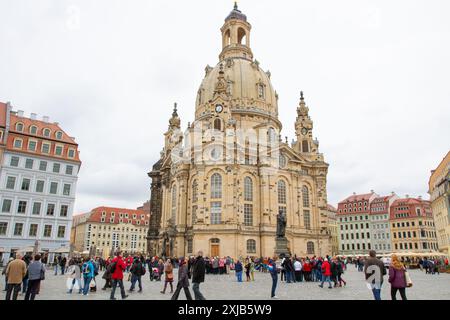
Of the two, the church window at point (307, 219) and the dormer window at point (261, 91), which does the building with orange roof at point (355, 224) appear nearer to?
the church window at point (307, 219)

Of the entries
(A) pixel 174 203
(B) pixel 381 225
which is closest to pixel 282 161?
(A) pixel 174 203

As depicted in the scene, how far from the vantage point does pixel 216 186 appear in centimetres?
4928

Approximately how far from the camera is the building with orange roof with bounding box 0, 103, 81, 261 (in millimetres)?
41406

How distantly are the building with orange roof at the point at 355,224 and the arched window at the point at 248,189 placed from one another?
46.7 meters

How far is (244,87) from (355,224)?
4780 centimetres

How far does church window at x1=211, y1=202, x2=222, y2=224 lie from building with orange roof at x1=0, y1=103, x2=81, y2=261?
18.5 m

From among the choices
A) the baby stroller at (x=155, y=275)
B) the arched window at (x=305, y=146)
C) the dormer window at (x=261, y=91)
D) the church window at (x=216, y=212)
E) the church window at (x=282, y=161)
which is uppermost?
the dormer window at (x=261, y=91)

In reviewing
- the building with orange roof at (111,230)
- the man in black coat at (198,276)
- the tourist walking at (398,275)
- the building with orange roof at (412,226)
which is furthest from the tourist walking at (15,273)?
the building with orange roof at (412,226)

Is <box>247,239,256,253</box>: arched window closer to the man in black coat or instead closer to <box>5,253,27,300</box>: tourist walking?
the man in black coat

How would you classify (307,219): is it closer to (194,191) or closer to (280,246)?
(194,191)

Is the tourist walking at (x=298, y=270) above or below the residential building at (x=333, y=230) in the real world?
below

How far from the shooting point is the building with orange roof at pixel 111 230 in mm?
88500

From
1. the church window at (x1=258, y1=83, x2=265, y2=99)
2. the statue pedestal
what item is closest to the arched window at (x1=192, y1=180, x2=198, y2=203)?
the statue pedestal

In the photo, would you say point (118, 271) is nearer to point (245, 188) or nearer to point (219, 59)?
point (245, 188)
